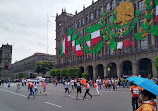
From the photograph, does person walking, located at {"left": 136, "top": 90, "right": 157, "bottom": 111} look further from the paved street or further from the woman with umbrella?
the paved street

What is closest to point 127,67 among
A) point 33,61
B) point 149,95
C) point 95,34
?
point 95,34

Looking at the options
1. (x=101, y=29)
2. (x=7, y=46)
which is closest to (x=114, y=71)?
(x=101, y=29)

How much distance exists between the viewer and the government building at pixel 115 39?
1325 inches

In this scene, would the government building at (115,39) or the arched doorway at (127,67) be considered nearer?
the government building at (115,39)

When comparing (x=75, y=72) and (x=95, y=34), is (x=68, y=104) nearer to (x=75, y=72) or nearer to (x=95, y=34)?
(x=95, y=34)

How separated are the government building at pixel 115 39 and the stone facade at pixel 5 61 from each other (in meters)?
50.2

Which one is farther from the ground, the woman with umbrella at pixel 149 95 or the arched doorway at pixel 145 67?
the arched doorway at pixel 145 67

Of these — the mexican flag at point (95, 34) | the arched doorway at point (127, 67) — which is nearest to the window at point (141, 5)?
the arched doorway at point (127, 67)

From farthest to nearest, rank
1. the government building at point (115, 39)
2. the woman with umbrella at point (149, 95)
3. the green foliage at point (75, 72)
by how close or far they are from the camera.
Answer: the green foliage at point (75, 72)
the government building at point (115, 39)
the woman with umbrella at point (149, 95)

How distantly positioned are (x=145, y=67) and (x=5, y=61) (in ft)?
268

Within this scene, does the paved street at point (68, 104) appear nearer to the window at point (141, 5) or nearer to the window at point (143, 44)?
the window at point (143, 44)

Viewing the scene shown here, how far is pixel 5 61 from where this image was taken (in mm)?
97250

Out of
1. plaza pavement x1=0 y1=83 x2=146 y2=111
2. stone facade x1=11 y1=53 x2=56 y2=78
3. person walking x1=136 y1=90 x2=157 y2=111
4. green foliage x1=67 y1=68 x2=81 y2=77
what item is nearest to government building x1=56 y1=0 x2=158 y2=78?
green foliage x1=67 y1=68 x2=81 y2=77

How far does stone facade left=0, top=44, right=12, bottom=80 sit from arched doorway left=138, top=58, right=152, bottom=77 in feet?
260
